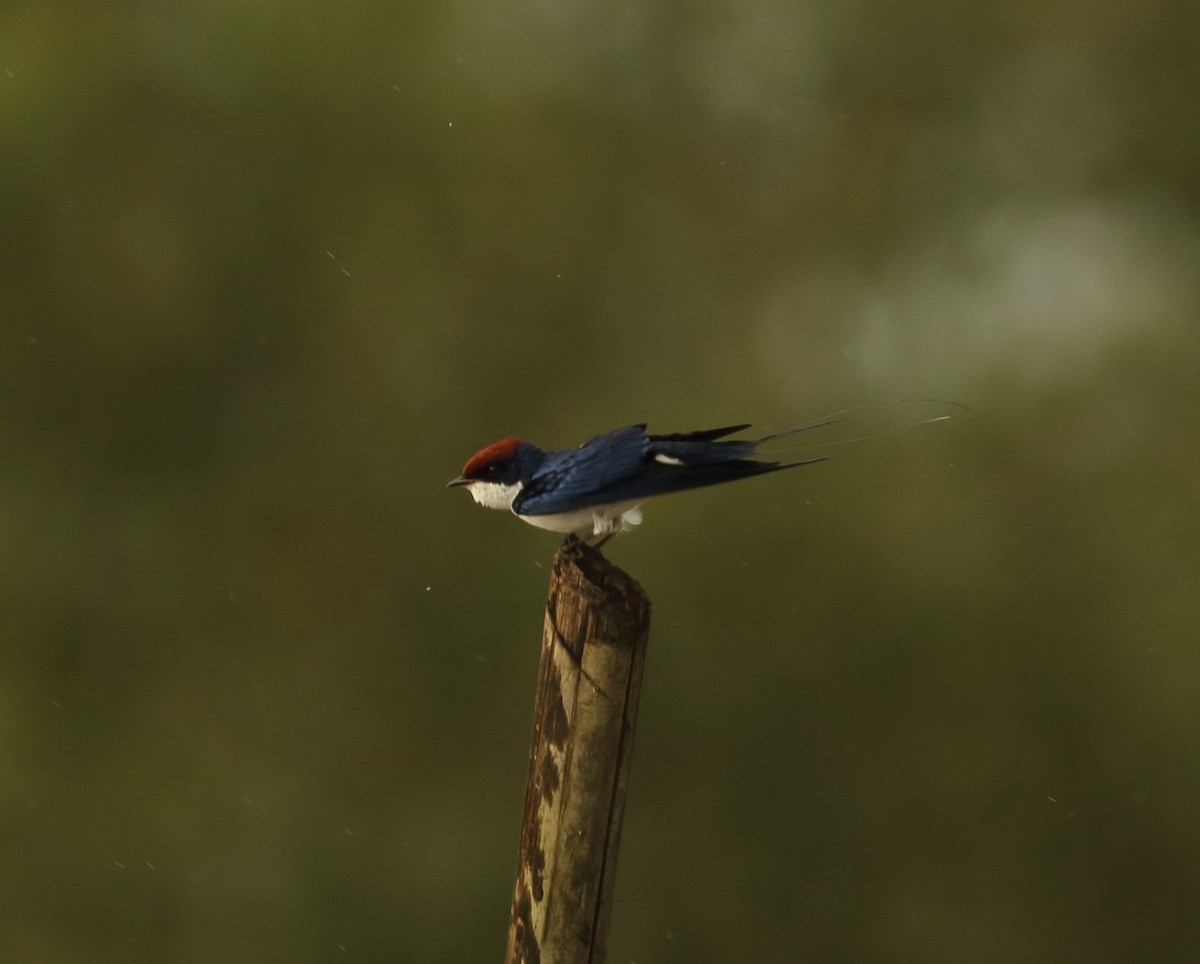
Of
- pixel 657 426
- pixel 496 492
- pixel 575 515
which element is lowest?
pixel 575 515

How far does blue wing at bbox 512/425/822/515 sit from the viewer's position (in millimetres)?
3592

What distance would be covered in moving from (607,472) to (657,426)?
3175 millimetres

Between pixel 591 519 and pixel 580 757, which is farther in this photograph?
pixel 591 519

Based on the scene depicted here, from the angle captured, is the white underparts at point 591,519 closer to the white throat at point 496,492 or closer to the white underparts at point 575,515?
the white underparts at point 575,515

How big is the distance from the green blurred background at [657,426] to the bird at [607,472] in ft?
9.69

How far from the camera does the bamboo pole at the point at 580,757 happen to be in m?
3.29

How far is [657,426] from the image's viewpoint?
6.86 meters

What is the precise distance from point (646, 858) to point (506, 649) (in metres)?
1.25

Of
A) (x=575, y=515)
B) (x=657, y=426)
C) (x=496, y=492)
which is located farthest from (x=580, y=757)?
(x=657, y=426)

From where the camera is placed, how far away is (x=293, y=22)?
686cm

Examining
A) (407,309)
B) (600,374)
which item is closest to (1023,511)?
(600,374)

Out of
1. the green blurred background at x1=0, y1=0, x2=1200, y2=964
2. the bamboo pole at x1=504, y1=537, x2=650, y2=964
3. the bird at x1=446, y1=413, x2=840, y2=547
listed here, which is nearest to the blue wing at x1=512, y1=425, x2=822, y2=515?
the bird at x1=446, y1=413, x2=840, y2=547

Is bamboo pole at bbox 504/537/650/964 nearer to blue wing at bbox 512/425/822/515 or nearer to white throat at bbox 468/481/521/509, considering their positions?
blue wing at bbox 512/425/822/515

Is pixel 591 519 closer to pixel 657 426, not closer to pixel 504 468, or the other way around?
pixel 504 468
